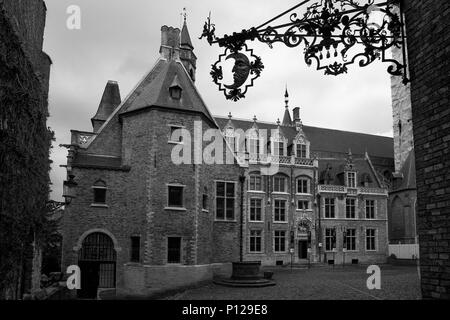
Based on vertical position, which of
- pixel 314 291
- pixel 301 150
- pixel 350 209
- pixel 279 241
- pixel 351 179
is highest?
pixel 301 150

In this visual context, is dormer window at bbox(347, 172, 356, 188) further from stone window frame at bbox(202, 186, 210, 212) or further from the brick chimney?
the brick chimney

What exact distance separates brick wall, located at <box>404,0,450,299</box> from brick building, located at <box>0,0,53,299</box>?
834 cm

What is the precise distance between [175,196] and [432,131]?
18.1m

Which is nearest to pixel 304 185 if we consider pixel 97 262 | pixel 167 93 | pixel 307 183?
pixel 307 183

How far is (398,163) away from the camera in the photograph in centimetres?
Answer: 4688

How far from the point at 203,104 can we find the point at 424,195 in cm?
2154

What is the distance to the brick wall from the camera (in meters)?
4.38

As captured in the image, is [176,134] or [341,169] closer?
[176,134]

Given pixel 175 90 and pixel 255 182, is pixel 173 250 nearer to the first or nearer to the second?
pixel 175 90

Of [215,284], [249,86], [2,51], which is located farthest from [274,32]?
[215,284]

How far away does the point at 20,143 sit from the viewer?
1101 centimetres

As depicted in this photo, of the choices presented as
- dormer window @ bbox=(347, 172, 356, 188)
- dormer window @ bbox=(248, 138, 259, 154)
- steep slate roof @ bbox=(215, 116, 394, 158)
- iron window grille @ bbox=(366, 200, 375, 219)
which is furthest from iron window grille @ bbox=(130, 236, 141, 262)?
iron window grille @ bbox=(366, 200, 375, 219)
